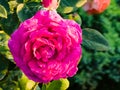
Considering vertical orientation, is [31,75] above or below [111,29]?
above

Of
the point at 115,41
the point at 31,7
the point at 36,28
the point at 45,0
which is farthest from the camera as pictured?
the point at 115,41

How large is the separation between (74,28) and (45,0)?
0.46 ft

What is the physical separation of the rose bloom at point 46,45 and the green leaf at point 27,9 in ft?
0.71

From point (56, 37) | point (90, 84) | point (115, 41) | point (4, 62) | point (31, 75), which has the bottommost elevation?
point (90, 84)

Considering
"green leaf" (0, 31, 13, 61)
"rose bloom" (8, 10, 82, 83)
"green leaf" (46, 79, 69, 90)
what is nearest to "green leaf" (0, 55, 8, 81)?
"green leaf" (0, 31, 13, 61)

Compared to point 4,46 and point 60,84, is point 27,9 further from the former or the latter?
point 60,84

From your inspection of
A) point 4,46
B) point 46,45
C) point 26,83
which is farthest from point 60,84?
point 46,45

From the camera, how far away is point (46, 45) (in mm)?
1361

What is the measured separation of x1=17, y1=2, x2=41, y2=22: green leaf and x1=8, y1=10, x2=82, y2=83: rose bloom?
218 millimetres

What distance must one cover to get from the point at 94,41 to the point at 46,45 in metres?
0.41

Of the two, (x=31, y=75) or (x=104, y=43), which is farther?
(x=104, y=43)

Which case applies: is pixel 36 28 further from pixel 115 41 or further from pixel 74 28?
pixel 115 41

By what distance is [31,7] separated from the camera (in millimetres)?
1640

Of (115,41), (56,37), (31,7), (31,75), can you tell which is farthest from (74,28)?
(115,41)
